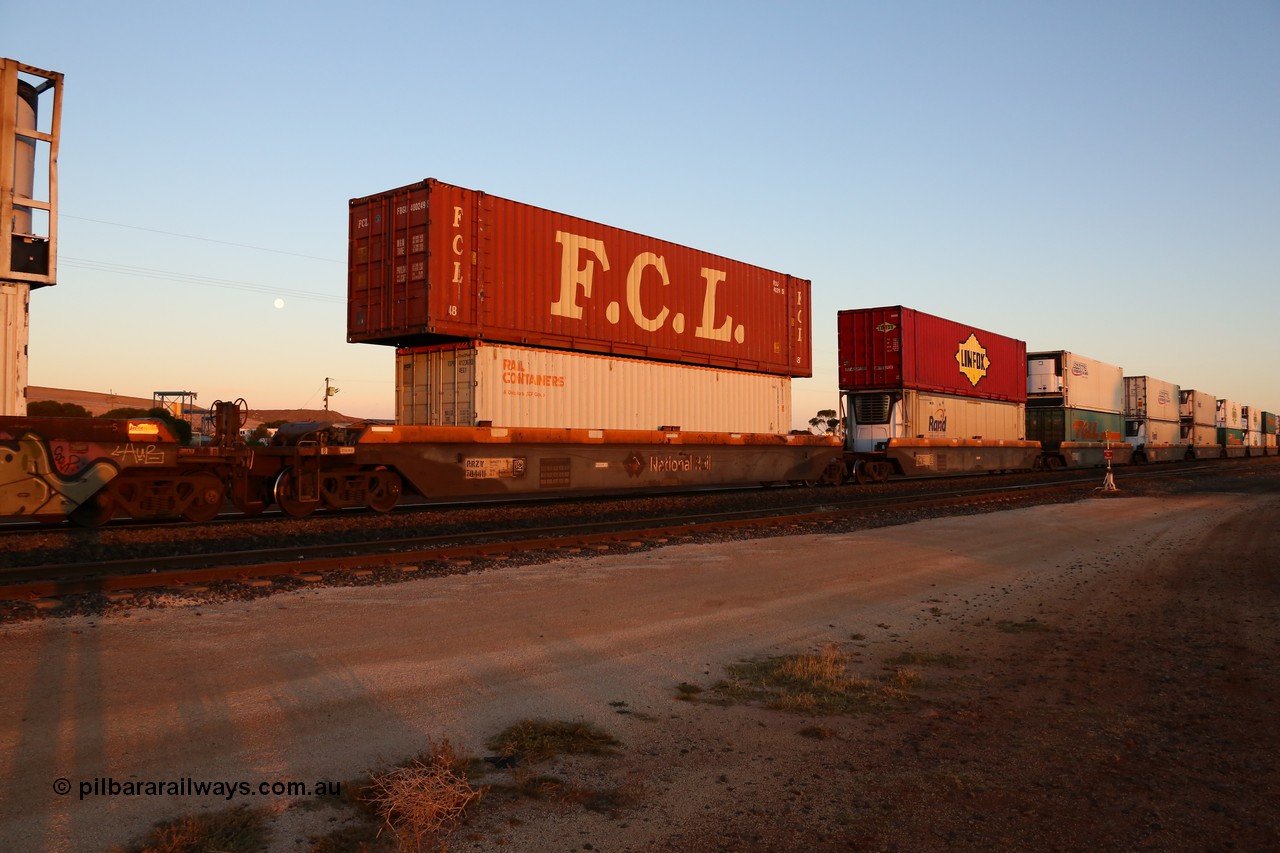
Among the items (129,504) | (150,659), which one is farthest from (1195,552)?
(129,504)

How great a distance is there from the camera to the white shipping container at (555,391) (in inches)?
602

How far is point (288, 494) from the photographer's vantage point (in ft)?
43.6

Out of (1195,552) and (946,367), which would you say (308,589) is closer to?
(1195,552)

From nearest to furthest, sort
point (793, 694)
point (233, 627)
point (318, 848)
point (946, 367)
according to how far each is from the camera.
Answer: point (318, 848)
point (793, 694)
point (233, 627)
point (946, 367)

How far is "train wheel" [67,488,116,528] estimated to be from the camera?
11547mm

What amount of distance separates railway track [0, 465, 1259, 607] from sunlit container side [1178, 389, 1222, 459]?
152 feet

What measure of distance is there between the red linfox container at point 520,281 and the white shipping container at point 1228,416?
2359 inches

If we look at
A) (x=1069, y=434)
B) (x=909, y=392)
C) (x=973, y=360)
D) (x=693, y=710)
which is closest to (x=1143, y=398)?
(x=1069, y=434)

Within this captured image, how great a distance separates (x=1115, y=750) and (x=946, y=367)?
25343 millimetres

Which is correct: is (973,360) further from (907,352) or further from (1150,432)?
(1150,432)

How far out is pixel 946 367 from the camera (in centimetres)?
2766

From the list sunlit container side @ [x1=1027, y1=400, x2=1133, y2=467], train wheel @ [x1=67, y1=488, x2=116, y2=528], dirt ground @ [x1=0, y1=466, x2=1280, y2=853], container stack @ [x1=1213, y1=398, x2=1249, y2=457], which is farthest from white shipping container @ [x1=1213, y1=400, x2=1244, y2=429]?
train wheel @ [x1=67, y1=488, x2=116, y2=528]

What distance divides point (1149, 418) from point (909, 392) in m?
28.7

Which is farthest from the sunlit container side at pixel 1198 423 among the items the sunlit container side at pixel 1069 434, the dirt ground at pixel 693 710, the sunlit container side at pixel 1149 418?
the dirt ground at pixel 693 710
